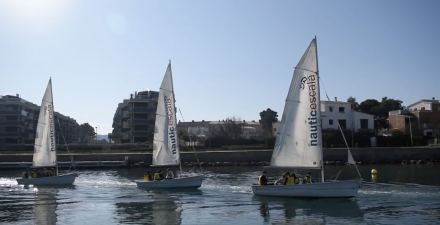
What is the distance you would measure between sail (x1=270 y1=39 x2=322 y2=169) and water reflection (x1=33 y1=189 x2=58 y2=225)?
1408 cm

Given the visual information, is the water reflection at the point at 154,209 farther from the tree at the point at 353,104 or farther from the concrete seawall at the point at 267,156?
the tree at the point at 353,104

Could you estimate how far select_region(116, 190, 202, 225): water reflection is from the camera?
79.2 ft

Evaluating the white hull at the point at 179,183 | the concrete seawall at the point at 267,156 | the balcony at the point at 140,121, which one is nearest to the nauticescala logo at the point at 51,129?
the white hull at the point at 179,183

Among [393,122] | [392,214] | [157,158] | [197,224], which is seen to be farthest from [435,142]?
[197,224]

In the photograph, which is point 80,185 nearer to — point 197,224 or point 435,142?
point 197,224

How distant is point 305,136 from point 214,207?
23.5 ft

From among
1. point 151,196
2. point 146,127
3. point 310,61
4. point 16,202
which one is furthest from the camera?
point 146,127

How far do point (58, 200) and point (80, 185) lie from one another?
10.4 metres

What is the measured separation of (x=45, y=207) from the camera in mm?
29234

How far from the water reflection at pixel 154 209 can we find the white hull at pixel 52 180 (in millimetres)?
11303

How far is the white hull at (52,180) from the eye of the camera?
43.2 m

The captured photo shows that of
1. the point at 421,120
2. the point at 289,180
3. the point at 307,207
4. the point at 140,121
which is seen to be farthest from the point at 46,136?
the point at 421,120

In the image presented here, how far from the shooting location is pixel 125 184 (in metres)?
43.2

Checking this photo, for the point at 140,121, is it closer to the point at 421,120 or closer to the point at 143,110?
the point at 143,110
